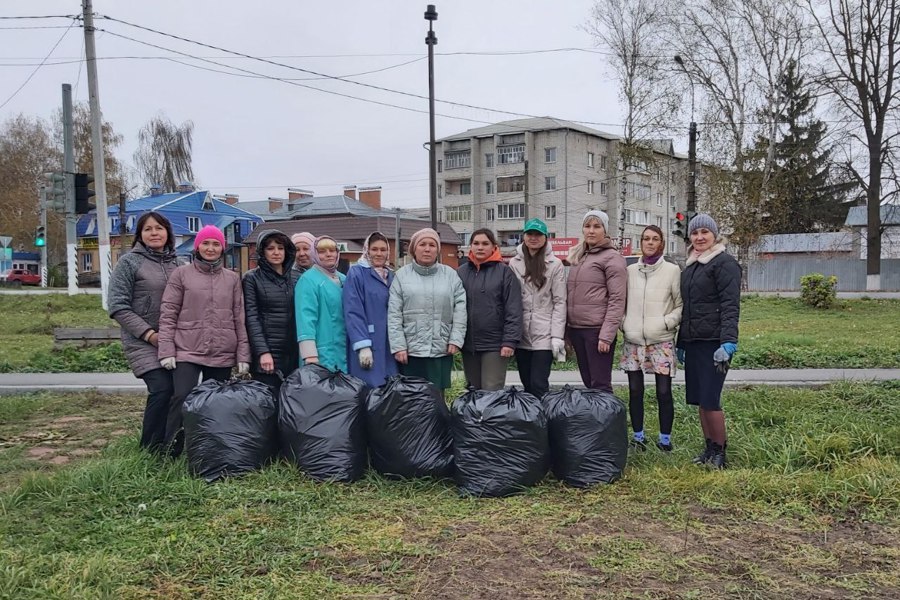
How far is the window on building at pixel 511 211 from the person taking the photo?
54.0 metres

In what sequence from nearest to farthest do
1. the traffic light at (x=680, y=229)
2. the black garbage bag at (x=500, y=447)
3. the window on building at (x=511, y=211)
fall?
the black garbage bag at (x=500, y=447)
the traffic light at (x=680, y=229)
the window on building at (x=511, y=211)

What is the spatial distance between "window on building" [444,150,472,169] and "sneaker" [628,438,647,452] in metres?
52.9

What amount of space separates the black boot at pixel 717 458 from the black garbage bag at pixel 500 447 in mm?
1206

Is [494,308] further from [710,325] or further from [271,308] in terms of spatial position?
[271,308]

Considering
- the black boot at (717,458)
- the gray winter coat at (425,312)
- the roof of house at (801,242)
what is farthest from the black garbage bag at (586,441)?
the roof of house at (801,242)

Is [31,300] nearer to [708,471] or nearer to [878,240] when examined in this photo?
[708,471]

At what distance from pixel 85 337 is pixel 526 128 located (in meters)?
47.3

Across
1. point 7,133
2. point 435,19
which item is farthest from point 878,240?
point 7,133

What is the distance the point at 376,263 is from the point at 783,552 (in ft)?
9.91

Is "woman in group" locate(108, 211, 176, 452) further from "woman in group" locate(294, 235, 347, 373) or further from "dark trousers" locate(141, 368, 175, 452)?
"woman in group" locate(294, 235, 347, 373)

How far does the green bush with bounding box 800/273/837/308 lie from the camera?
61.2 feet

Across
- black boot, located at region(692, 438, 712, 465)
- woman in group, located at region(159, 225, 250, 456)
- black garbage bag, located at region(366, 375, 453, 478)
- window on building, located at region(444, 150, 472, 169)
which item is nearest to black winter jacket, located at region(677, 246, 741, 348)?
black boot, located at region(692, 438, 712, 465)

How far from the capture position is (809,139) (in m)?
28.5

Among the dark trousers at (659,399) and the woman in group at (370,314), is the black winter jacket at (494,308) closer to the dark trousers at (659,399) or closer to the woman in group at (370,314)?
the woman in group at (370,314)
